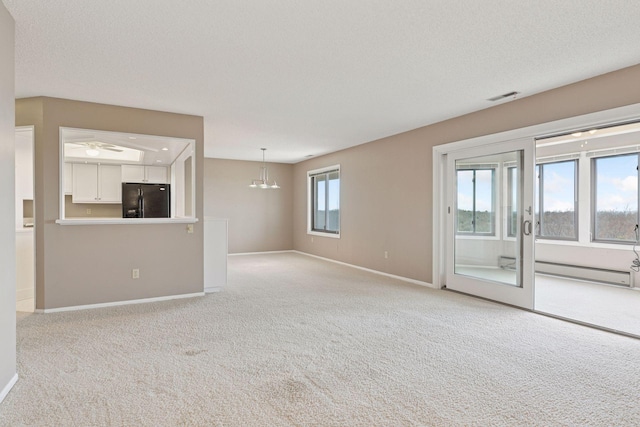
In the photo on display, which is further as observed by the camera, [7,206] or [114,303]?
[114,303]

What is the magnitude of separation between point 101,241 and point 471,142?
4.89 m

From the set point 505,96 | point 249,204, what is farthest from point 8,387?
point 249,204

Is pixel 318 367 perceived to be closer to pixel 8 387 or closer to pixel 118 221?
pixel 8 387

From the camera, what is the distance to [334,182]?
8.41m

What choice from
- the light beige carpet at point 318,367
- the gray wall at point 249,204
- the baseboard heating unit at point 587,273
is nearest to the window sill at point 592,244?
the baseboard heating unit at point 587,273

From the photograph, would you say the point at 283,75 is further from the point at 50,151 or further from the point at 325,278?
the point at 325,278

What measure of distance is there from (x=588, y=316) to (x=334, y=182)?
549cm

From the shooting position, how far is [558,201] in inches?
270

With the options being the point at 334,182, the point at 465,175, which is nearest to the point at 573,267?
the point at 465,175

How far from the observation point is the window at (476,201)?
4.70m

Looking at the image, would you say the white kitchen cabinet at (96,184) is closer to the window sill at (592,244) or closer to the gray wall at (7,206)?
the gray wall at (7,206)

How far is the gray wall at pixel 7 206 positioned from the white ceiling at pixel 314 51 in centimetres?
27

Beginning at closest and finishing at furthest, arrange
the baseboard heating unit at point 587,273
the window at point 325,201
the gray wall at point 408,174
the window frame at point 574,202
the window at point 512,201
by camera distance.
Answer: the gray wall at point 408,174, the window at point 512,201, the baseboard heating unit at point 587,273, the window frame at point 574,202, the window at point 325,201

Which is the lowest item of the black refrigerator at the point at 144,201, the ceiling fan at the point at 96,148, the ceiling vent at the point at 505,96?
the black refrigerator at the point at 144,201
